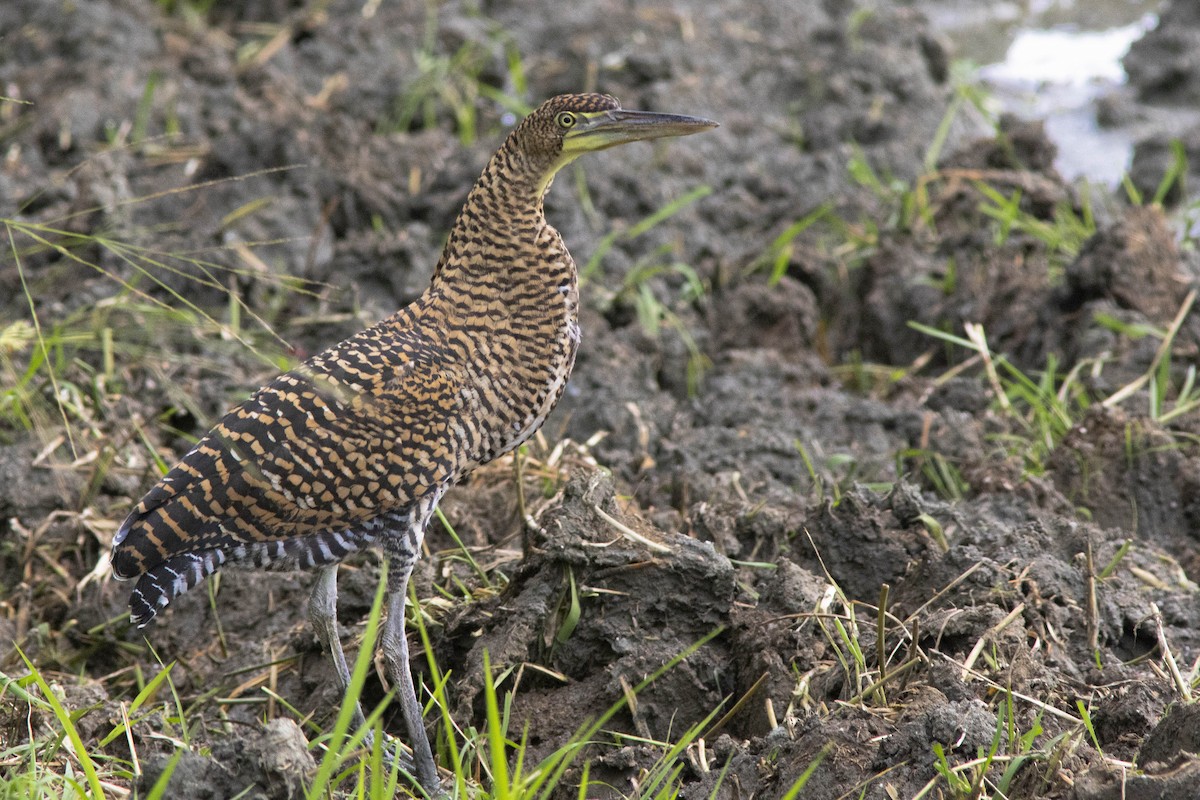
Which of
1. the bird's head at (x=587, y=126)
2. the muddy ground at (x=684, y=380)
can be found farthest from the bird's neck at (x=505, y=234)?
the muddy ground at (x=684, y=380)

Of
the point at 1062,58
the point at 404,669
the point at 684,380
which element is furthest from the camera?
the point at 1062,58

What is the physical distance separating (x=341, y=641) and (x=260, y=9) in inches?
207

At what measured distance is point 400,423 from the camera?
4164mm

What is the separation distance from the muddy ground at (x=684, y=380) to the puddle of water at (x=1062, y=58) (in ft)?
1.02

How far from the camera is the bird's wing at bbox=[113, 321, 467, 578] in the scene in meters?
4.10

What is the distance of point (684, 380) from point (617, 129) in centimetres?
215

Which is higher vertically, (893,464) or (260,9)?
(260,9)

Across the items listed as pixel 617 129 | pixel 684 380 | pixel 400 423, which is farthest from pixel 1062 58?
pixel 400 423

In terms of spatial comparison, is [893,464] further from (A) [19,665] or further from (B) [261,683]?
(A) [19,665]

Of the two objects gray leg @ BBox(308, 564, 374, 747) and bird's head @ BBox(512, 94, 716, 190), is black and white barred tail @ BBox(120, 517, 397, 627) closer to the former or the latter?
gray leg @ BBox(308, 564, 374, 747)

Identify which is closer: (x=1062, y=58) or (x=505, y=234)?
(x=505, y=234)

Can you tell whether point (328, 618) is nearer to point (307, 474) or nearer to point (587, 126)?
point (307, 474)

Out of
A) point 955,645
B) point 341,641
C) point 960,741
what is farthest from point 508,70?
point 960,741

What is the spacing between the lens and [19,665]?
4.67m
